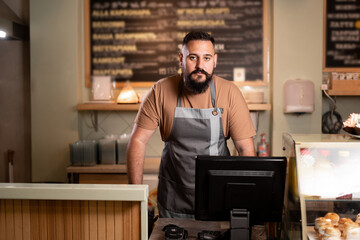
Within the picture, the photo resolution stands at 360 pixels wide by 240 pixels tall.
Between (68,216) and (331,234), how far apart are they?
1.07 m

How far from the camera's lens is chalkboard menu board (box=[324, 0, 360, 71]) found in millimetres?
3723

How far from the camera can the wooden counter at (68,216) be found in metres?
1.54

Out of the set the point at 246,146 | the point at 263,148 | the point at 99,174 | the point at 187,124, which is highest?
the point at 187,124

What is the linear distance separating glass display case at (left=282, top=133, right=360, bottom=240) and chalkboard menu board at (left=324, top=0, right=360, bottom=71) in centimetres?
231

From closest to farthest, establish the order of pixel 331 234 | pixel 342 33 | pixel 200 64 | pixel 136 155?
pixel 331 234 → pixel 200 64 → pixel 136 155 → pixel 342 33

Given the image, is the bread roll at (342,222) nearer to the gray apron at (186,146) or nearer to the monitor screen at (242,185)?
the monitor screen at (242,185)

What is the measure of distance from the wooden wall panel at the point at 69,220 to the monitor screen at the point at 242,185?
324 millimetres

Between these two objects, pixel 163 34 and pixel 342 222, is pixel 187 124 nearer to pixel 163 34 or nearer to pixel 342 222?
pixel 342 222

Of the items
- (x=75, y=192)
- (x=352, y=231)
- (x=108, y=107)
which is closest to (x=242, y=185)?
(x=352, y=231)

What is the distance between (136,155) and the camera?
2.37 m

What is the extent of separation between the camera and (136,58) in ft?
12.6

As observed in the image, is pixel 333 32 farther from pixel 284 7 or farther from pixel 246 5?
pixel 246 5

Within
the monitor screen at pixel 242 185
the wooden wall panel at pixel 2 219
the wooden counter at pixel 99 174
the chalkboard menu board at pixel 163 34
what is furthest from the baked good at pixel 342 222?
the chalkboard menu board at pixel 163 34

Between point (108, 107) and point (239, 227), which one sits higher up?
point (108, 107)
